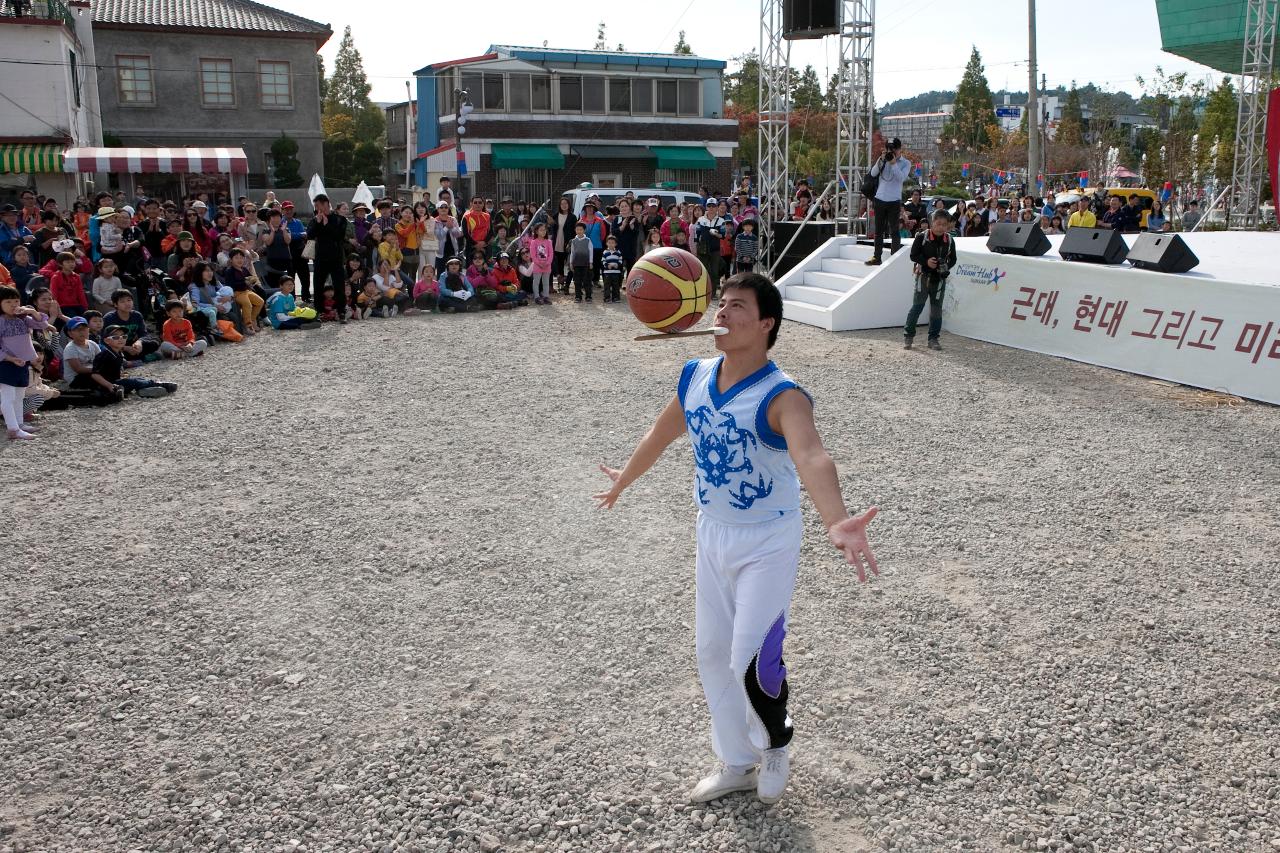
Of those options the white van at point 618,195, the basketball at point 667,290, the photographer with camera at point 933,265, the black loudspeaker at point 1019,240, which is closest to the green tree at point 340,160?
the white van at point 618,195

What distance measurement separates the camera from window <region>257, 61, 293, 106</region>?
3684cm

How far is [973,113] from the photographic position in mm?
80812

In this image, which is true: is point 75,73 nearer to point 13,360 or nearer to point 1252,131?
point 13,360

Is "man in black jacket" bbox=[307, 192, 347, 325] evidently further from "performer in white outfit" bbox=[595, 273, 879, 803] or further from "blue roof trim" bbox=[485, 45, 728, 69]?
"blue roof trim" bbox=[485, 45, 728, 69]

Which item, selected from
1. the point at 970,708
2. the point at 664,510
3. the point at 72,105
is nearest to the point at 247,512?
the point at 664,510

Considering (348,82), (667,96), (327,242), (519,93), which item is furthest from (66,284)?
(348,82)

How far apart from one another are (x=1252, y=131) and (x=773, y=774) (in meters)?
28.3

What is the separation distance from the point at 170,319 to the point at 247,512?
265 inches

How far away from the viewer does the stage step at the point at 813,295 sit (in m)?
15.6

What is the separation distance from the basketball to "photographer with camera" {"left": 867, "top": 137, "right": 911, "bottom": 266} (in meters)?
11.0

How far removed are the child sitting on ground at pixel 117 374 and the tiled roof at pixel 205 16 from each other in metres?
29.0

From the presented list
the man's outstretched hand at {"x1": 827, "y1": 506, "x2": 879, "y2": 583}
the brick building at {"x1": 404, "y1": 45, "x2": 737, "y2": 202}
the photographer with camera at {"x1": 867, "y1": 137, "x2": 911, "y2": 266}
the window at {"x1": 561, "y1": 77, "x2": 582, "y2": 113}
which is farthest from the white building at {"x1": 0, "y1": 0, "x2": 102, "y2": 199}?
the man's outstretched hand at {"x1": 827, "y1": 506, "x2": 879, "y2": 583}

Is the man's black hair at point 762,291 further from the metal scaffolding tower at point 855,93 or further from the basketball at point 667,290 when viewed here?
the metal scaffolding tower at point 855,93

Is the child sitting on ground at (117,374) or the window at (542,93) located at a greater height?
the window at (542,93)
